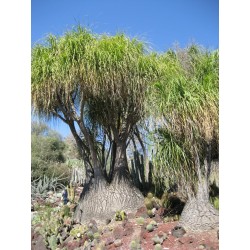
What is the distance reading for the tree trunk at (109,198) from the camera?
4.12 metres

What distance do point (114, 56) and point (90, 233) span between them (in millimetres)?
1780

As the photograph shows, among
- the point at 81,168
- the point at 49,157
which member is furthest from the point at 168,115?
the point at 49,157

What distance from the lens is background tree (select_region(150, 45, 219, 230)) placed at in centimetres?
315

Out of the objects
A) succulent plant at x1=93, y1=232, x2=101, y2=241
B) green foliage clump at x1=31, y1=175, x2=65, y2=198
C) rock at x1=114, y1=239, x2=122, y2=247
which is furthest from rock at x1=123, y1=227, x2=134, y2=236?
green foliage clump at x1=31, y1=175, x2=65, y2=198

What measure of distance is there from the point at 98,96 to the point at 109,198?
45.5 inches

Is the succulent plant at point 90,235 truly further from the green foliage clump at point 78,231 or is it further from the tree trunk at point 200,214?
the tree trunk at point 200,214

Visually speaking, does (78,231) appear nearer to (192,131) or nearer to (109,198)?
(109,198)

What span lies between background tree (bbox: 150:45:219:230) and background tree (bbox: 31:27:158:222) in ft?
1.43

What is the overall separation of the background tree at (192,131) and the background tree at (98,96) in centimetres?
44

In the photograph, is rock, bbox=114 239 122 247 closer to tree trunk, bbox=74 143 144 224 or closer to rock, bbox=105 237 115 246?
rock, bbox=105 237 115 246

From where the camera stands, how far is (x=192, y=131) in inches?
127

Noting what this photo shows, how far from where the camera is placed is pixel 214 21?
2809mm

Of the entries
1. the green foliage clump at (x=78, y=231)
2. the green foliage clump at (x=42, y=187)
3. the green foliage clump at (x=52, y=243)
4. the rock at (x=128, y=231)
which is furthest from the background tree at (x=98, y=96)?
the green foliage clump at (x=42, y=187)
